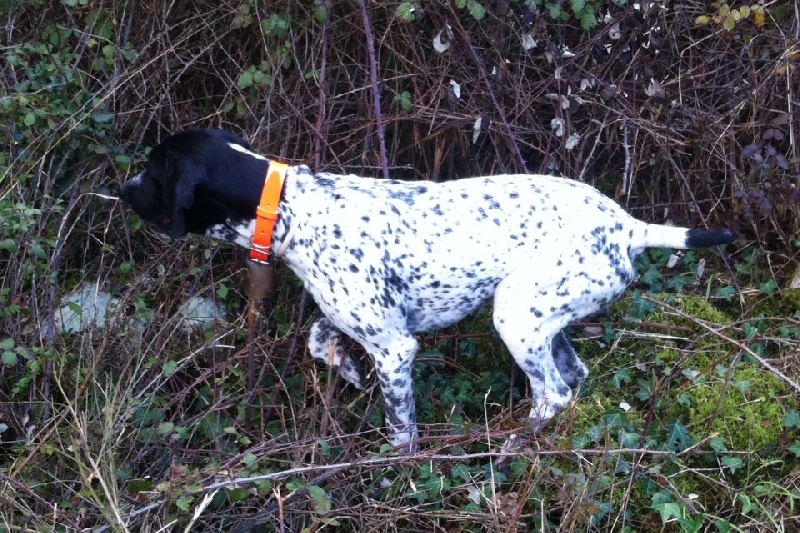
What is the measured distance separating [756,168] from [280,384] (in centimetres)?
260

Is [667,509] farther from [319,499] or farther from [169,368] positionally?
[169,368]

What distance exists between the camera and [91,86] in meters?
5.26

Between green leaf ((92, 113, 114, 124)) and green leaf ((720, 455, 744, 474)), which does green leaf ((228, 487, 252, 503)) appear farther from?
green leaf ((92, 113, 114, 124))

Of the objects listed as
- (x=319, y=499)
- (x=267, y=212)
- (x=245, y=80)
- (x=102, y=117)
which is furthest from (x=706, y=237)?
(x=102, y=117)

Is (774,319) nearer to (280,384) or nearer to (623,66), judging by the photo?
(623,66)

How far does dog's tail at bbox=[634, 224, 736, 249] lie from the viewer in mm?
4027

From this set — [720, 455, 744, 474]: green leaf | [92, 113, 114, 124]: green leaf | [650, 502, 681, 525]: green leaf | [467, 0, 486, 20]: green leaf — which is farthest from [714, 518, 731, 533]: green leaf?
[92, 113, 114, 124]: green leaf

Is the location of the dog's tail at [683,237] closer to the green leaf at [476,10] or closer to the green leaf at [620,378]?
the green leaf at [620,378]

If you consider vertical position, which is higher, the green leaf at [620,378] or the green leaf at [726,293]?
the green leaf at [726,293]

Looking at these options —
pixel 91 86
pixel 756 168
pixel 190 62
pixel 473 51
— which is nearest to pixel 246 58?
pixel 190 62

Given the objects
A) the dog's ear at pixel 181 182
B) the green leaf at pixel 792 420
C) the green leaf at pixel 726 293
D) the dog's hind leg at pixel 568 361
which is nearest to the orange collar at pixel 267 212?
the dog's ear at pixel 181 182

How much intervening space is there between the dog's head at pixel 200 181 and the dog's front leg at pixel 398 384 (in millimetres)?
754

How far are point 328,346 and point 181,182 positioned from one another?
105 cm

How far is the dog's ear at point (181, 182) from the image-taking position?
3.72 metres
